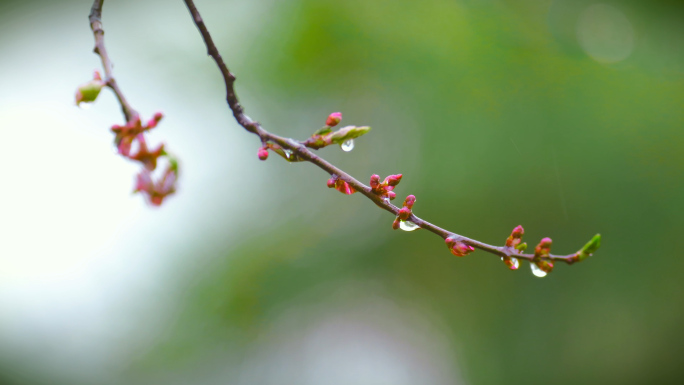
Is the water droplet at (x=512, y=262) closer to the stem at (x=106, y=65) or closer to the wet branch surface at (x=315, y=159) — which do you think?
the wet branch surface at (x=315, y=159)

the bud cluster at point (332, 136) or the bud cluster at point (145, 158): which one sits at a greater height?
the bud cluster at point (332, 136)

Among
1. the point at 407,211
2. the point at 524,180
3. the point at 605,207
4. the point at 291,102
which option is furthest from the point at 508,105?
the point at 407,211

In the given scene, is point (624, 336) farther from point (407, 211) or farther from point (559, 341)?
point (407, 211)

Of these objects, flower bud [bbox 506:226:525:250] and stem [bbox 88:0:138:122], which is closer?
stem [bbox 88:0:138:122]

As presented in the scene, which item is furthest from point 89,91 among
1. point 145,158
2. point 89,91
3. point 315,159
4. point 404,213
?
point 404,213

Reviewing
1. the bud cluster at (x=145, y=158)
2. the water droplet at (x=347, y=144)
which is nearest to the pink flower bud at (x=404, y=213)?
the water droplet at (x=347, y=144)

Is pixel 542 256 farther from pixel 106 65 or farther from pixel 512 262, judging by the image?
pixel 106 65

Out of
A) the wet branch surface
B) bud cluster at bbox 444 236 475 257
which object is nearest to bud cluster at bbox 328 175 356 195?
the wet branch surface

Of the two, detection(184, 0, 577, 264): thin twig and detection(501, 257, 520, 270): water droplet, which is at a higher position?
detection(184, 0, 577, 264): thin twig

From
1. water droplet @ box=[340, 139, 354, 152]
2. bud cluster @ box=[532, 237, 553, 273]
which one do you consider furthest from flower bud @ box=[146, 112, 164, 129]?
bud cluster @ box=[532, 237, 553, 273]

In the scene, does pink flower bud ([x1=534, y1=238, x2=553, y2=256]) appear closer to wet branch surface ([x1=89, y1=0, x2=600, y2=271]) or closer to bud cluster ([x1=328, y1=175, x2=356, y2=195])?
wet branch surface ([x1=89, y1=0, x2=600, y2=271])

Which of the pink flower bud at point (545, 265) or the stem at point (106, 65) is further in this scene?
the pink flower bud at point (545, 265)

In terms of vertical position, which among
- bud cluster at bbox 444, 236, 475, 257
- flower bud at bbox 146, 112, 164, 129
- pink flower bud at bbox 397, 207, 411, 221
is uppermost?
flower bud at bbox 146, 112, 164, 129
